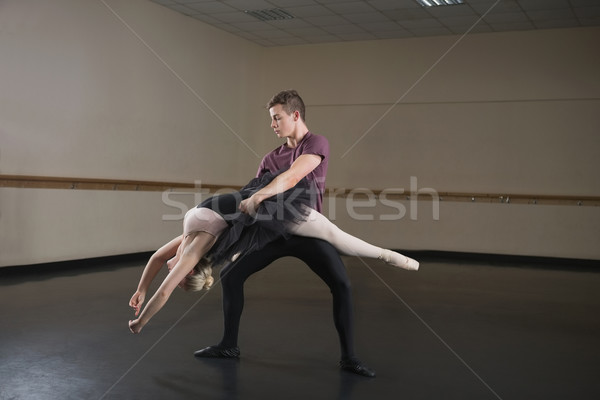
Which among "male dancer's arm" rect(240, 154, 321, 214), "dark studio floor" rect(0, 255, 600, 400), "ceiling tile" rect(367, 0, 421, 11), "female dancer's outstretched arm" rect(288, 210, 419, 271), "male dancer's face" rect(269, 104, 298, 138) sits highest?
"ceiling tile" rect(367, 0, 421, 11)

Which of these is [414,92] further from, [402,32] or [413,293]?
[413,293]

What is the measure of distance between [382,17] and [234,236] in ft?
19.1

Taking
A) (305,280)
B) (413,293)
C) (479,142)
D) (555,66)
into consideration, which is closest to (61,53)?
(305,280)

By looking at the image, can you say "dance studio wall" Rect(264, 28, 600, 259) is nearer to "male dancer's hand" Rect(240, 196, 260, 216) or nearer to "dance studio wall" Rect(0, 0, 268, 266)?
"dance studio wall" Rect(0, 0, 268, 266)

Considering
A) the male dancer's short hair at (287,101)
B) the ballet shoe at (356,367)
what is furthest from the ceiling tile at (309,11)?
the ballet shoe at (356,367)

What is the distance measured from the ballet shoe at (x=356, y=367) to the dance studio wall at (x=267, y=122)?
4001 mm

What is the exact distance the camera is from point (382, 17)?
8.14m

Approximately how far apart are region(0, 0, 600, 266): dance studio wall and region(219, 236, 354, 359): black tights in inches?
136

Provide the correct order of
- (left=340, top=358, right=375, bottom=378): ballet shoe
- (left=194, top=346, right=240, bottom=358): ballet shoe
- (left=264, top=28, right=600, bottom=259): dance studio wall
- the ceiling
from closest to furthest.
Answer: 1. (left=340, top=358, right=375, bottom=378): ballet shoe
2. (left=194, top=346, right=240, bottom=358): ballet shoe
3. the ceiling
4. (left=264, top=28, right=600, bottom=259): dance studio wall

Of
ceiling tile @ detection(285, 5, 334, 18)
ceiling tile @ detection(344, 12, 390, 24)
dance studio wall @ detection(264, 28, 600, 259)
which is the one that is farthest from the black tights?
dance studio wall @ detection(264, 28, 600, 259)

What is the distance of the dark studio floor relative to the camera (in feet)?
9.51

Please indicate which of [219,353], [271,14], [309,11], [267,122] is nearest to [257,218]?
[219,353]

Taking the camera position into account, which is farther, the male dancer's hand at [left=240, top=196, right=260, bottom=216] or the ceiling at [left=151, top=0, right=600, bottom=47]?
the ceiling at [left=151, top=0, right=600, bottom=47]

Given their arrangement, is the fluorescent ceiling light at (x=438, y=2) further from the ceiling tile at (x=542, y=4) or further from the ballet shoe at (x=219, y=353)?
the ballet shoe at (x=219, y=353)
